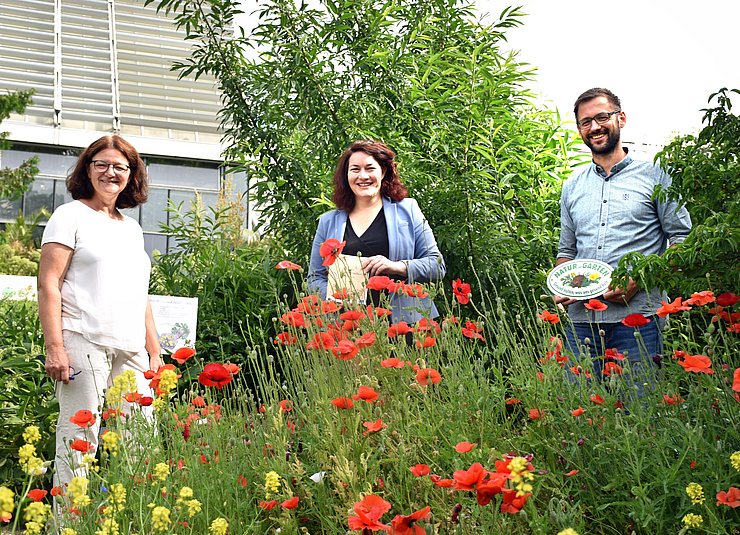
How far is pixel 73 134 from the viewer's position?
58.1 feet

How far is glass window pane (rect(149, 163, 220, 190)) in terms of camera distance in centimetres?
1848

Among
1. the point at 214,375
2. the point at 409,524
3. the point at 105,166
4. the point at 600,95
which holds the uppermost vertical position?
the point at 600,95

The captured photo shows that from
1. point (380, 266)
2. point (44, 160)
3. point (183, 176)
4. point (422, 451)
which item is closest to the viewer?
point (422, 451)

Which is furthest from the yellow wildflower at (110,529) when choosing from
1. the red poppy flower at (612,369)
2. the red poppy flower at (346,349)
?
the red poppy flower at (612,369)

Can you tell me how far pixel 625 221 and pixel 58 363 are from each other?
85.0 inches

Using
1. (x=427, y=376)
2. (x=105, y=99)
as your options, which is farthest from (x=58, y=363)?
(x=105, y=99)

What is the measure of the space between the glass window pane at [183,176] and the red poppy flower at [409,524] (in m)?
17.8

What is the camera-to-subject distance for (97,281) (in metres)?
2.98

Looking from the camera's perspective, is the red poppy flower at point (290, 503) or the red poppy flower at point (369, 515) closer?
the red poppy flower at point (369, 515)

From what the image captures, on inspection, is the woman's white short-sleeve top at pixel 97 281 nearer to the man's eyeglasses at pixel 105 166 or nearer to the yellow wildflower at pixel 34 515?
the man's eyeglasses at pixel 105 166

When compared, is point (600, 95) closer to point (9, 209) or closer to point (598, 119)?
point (598, 119)

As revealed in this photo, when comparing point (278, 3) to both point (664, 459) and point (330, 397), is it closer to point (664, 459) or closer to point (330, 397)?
point (330, 397)

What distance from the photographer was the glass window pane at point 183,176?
18484mm

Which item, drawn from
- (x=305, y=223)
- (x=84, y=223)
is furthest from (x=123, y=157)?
(x=305, y=223)
